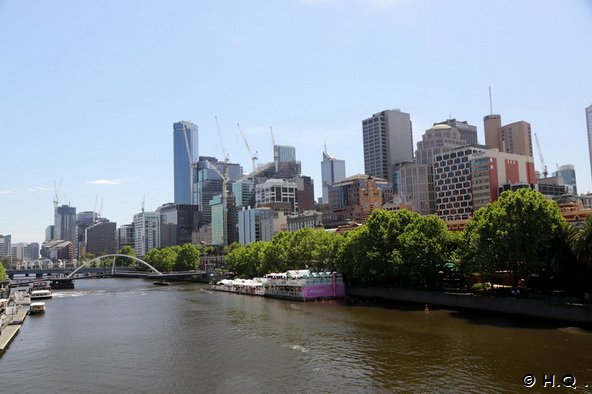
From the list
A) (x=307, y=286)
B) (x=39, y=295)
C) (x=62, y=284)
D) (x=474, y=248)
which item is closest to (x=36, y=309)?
(x=39, y=295)

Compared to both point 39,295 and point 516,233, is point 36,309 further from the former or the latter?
point 516,233

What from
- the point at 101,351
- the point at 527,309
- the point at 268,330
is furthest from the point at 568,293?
the point at 101,351

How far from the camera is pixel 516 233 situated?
70500mm

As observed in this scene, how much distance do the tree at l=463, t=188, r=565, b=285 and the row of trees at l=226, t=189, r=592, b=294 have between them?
0.37ft

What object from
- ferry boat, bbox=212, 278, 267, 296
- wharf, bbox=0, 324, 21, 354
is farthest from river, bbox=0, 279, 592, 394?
ferry boat, bbox=212, 278, 267, 296

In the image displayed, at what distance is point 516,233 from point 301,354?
37.6 m

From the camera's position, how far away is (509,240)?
71.3 metres

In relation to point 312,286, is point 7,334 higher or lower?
lower

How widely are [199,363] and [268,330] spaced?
1781cm

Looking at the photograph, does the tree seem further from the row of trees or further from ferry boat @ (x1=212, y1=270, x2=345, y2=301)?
ferry boat @ (x1=212, y1=270, x2=345, y2=301)

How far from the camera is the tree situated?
70.4 metres

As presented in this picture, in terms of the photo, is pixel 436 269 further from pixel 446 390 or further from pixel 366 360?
pixel 446 390

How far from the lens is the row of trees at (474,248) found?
69.4 metres

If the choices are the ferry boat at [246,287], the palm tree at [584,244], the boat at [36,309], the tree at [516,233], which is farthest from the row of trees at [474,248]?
the boat at [36,309]
